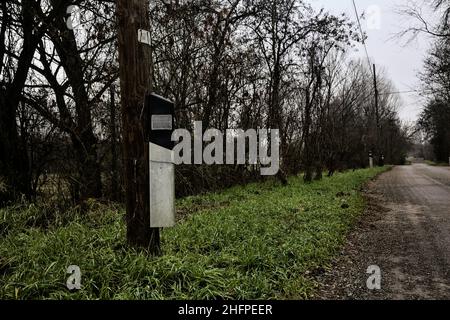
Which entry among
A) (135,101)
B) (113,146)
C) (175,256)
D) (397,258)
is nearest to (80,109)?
(113,146)

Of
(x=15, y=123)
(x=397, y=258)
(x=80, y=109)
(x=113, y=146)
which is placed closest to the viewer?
(x=397, y=258)

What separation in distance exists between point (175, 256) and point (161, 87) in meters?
7.15

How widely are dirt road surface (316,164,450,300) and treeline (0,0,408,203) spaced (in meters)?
4.94

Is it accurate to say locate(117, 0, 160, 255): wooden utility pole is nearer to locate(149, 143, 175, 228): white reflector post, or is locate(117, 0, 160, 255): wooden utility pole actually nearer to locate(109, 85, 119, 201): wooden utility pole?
locate(149, 143, 175, 228): white reflector post

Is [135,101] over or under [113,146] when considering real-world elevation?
over

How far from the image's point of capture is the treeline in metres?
7.47

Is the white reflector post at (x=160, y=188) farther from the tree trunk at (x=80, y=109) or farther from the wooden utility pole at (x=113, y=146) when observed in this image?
the wooden utility pole at (x=113, y=146)

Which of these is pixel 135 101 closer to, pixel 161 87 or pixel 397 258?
pixel 397 258

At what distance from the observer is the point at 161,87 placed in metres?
10.4

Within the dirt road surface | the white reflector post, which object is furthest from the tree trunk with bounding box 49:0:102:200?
the dirt road surface

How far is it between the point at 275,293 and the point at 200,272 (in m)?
0.71

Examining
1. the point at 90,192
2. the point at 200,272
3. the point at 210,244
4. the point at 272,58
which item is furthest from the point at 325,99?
the point at 200,272

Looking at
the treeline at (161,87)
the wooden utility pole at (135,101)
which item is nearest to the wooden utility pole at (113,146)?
the treeline at (161,87)

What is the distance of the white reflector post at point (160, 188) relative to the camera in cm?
387
